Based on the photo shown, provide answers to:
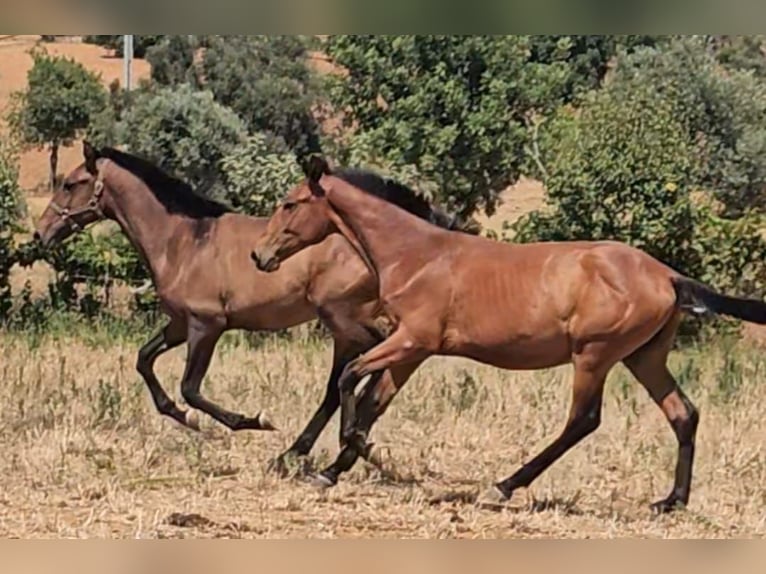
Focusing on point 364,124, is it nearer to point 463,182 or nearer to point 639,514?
point 463,182

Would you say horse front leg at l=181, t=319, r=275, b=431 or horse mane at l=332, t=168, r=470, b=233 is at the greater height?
horse mane at l=332, t=168, r=470, b=233

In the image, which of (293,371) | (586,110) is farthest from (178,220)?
(586,110)

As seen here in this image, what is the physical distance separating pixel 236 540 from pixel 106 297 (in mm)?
3658

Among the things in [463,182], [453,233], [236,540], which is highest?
[463,182]

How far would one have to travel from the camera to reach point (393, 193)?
5652 mm

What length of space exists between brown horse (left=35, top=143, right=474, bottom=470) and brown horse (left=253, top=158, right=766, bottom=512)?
1.78 ft

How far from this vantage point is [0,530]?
17.2 feet

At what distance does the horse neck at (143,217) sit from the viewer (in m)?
6.22

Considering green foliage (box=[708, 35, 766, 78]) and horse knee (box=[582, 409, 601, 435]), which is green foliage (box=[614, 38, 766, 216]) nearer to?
green foliage (box=[708, 35, 766, 78])

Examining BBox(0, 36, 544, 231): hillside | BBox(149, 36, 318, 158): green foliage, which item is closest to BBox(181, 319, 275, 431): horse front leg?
BBox(149, 36, 318, 158): green foliage

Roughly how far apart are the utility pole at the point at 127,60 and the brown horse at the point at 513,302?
139 inches

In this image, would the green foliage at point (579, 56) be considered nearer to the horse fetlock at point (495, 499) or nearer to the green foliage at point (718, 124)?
the green foliage at point (718, 124)

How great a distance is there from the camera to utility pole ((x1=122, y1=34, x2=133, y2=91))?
8.59m

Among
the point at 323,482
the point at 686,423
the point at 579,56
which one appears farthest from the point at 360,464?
the point at 579,56
